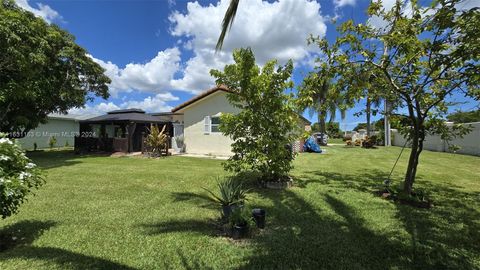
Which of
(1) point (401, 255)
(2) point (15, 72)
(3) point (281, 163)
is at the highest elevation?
(2) point (15, 72)

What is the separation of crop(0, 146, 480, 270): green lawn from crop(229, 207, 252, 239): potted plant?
0.59 ft

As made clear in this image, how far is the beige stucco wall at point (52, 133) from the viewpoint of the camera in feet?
81.4

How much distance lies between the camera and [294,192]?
7758 mm

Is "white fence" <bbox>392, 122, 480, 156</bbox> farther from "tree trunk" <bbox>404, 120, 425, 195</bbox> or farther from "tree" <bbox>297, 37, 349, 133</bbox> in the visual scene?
"tree" <bbox>297, 37, 349, 133</bbox>

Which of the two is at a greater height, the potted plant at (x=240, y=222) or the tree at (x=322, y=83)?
the tree at (x=322, y=83)

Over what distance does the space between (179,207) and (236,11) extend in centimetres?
463

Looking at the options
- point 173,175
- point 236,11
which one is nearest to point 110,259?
point 236,11

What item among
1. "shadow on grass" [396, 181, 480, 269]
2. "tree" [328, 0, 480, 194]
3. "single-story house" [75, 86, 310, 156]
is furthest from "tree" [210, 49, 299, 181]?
"single-story house" [75, 86, 310, 156]

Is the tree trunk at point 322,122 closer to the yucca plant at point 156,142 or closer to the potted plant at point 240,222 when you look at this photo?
the potted plant at point 240,222

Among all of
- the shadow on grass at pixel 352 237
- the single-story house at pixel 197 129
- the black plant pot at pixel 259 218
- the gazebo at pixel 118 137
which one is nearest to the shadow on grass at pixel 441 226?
the shadow on grass at pixel 352 237

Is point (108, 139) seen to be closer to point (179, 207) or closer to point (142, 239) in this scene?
point (179, 207)

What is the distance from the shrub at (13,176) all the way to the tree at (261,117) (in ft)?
16.9

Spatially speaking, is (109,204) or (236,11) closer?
(236,11)

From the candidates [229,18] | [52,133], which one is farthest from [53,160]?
[229,18]
